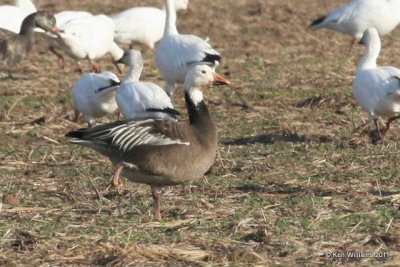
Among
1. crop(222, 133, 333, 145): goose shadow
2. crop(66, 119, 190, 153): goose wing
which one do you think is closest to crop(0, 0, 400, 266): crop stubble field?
crop(222, 133, 333, 145): goose shadow

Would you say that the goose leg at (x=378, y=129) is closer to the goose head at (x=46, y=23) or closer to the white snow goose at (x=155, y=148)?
the white snow goose at (x=155, y=148)

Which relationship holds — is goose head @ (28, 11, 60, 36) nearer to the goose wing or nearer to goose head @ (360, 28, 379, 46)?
goose head @ (360, 28, 379, 46)

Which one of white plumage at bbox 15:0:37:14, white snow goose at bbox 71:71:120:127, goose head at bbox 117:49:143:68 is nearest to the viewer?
white snow goose at bbox 71:71:120:127

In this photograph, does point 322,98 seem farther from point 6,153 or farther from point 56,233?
point 56,233

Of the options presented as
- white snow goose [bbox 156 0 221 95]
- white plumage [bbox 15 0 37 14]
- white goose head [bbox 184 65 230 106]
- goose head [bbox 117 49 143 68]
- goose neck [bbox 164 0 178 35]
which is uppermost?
white goose head [bbox 184 65 230 106]

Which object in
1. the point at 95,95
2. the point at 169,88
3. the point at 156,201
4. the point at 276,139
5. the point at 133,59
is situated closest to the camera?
the point at 156,201

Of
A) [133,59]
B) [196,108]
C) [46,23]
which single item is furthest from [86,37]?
[196,108]

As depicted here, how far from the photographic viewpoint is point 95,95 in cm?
1126

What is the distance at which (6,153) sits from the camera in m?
10.3

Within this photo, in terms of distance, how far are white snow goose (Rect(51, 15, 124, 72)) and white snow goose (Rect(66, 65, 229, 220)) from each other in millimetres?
6656

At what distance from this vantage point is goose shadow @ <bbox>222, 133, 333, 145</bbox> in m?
10.6

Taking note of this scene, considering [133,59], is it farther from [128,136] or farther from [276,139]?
[128,136]

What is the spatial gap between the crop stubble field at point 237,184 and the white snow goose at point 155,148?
281 mm

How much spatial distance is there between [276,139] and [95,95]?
6.48 ft
